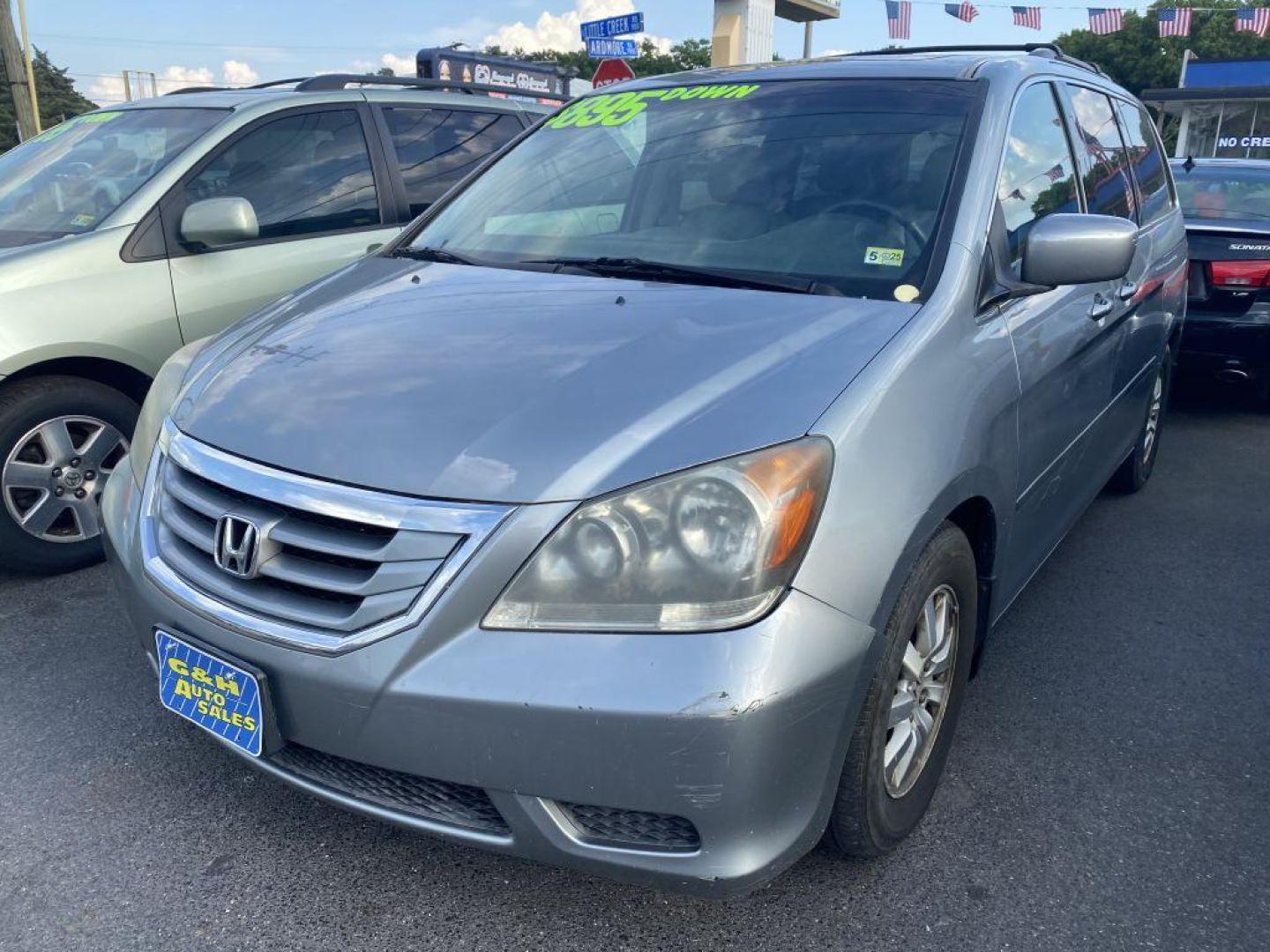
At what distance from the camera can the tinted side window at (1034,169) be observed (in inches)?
106

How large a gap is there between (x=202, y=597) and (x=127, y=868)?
71cm

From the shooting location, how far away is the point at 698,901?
2180 millimetres

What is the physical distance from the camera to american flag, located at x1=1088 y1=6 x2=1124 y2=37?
72.1ft

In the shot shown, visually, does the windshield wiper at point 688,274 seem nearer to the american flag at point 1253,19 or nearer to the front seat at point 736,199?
the front seat at point 736,199

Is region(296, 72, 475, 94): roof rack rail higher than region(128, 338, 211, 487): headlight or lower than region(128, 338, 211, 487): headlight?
Answer: higher

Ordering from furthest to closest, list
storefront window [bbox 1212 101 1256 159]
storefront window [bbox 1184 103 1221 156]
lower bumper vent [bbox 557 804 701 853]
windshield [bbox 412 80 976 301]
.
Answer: storefront window [bbox 1184 103 1221 156], storefront window [bbox 1212 101 1256 159], windshield [bbox 412 80 976 301], lower bumper vent [bbox 557 804 701 853]

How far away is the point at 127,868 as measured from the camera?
2238 millimetres

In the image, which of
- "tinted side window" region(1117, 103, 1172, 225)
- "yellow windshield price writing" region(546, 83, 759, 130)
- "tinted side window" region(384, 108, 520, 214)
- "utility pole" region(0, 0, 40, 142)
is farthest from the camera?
"utility pole" region(0, 0, 40, 142)

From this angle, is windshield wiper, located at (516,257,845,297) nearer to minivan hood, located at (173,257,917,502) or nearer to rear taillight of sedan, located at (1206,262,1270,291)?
minivan hood, located at (173,257,917,502)

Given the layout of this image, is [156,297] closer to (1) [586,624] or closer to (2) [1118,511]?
(1) [586,624]

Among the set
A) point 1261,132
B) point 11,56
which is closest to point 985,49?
point 11,56

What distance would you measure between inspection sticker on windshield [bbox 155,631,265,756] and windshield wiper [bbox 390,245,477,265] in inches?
53.8

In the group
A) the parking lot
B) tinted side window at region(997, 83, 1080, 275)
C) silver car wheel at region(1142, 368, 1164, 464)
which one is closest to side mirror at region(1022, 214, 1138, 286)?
tinted side window at region(997, 83, 1080, 275)

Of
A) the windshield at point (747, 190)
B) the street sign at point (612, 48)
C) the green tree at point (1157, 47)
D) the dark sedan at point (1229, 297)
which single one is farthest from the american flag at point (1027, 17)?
the green tree at point (1157, 47)
